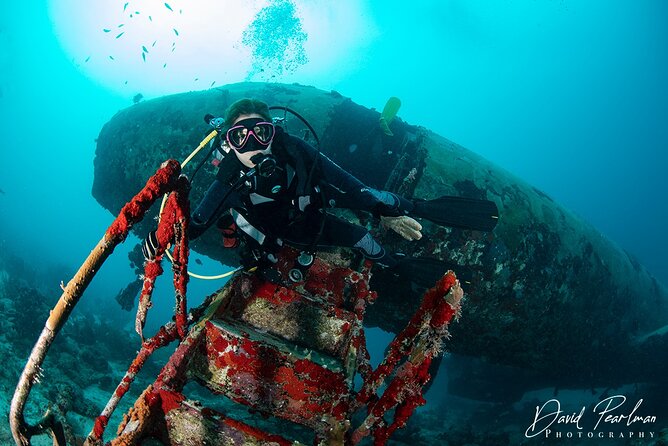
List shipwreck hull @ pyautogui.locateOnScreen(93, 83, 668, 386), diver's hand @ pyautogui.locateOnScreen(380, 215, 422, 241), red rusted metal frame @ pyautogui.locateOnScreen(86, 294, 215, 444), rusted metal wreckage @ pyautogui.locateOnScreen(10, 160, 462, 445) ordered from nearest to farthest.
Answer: rusted metal wreckage @ pyautogui.locateOnScreen(10, 160, 462, 445) < red rusted metal frame @ pyautogui.locateOnScreen(86, 294, 215, 444) < diver's hand @ pyautogui.locateOnScreen(380, 215, 422, 241) < shipwreck hull @ pyautogui.locateOnScreen(93, 83, 668, 386)

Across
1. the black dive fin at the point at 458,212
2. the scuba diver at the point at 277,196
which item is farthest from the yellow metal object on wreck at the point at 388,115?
the scuba diver at the point at 277,196

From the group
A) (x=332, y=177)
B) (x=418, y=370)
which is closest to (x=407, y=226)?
(x=332, y=177)

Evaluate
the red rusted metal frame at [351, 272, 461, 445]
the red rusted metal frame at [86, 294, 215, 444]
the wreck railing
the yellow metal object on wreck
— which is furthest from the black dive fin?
the wreck railing

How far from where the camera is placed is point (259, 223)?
3.51 metres

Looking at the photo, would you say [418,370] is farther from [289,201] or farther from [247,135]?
[247,135]

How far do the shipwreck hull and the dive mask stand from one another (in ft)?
5.80

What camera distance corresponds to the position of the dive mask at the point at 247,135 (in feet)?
11.0

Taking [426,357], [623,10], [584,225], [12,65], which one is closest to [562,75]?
[623,10]

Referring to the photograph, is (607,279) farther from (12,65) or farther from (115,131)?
(12,65)

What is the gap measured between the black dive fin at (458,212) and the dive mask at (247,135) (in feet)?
6.50

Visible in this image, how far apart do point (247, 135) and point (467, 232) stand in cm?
334

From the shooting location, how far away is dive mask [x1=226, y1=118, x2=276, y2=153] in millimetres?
3344

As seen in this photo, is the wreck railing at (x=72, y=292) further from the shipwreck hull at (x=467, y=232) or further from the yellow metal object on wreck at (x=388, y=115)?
the yellow metal object on wreck at (x=388, y=115)

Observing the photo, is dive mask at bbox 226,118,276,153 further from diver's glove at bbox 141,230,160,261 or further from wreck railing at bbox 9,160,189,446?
wreck railing at bbox 9,160,189,446
